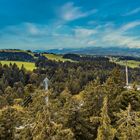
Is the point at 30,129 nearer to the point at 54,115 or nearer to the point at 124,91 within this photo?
the point at 54,115

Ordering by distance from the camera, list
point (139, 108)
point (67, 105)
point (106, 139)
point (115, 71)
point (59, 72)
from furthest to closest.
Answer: point (59, 72) < point (115, 71) < point (139, 108) < point (67, 105) < point (106, 139)

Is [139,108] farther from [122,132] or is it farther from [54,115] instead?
[54,115]

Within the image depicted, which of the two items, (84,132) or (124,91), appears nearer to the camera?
(84,132)

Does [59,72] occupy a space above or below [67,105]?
below

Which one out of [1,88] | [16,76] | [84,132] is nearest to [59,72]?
[16,76]

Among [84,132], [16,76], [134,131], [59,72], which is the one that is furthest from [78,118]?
[59,72]

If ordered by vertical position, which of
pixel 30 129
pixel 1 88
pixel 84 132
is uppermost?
pixel 30 129

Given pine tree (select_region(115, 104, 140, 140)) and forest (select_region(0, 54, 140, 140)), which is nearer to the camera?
forest (select_region(0, 54, 140, 140))

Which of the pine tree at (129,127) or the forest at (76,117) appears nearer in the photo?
the forest at (76,117)

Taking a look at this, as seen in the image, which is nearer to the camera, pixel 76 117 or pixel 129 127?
pixel 129 127

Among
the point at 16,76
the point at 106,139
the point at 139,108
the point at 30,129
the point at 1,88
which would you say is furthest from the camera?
the point at 16,76

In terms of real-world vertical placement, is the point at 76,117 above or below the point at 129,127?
below
